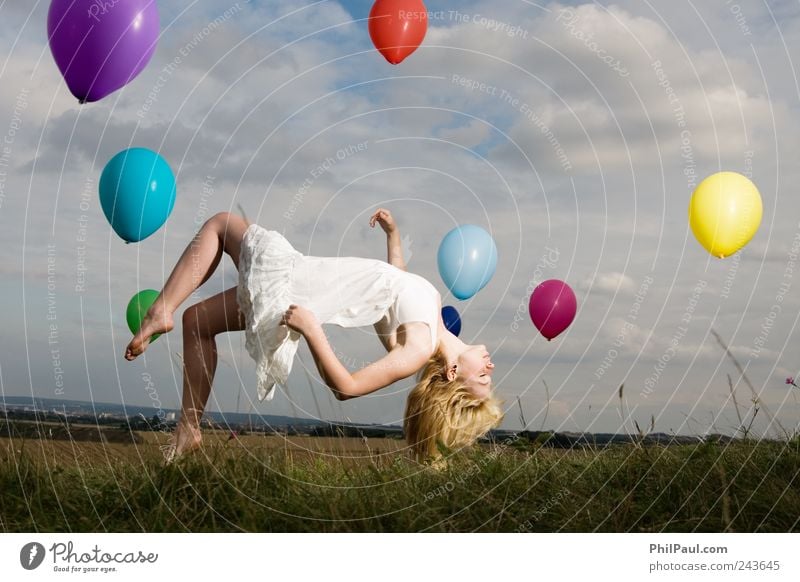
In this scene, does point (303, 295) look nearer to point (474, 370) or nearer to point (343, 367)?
point (343, 367)

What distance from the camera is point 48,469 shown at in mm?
4590

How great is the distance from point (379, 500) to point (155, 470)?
1312mm

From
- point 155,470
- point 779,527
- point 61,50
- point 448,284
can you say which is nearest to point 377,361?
point 155,470

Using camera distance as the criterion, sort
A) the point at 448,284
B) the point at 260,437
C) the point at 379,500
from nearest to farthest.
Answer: the point at 379,500 → the point at 260,437 → the point at 448,284

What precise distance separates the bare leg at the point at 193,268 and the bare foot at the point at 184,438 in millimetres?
629

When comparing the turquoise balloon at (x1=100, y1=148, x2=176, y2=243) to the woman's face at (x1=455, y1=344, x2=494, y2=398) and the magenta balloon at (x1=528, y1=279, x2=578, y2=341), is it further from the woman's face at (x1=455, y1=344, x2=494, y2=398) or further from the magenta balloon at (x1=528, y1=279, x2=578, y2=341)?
the magenta balloon at (x1=528, y1=279, x2=578, y2=341)

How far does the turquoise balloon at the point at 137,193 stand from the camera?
25.9 feet

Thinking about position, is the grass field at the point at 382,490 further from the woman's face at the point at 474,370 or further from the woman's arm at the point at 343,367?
the woman's face at the point at 474,370

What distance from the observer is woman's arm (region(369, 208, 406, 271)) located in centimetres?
643

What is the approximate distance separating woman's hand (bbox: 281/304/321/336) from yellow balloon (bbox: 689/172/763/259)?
525 cm

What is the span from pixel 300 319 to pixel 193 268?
923 mm

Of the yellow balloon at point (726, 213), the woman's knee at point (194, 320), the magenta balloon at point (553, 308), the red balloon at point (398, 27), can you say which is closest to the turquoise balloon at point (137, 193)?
the woman's knee at point (194, 320)
